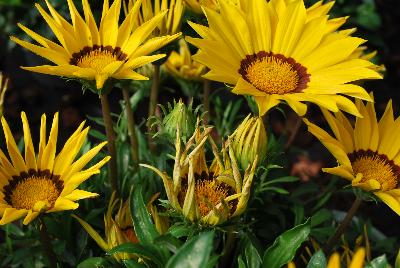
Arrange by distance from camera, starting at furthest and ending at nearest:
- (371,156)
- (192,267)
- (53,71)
A: 1. (371,156)
2. (53,71)
3. (192,267)

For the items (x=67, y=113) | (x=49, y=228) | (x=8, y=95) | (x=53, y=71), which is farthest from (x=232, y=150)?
(x=8, y=95)

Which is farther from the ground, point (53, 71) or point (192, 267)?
point (53, 71)

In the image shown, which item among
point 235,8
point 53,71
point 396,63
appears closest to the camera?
point 53,71

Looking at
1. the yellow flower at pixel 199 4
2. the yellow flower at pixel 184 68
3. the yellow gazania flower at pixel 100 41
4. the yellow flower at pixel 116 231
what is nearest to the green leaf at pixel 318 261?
the yellow flower at pixel 116 231

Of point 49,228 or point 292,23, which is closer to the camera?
point 292,23

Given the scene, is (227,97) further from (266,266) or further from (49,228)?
(266,266)

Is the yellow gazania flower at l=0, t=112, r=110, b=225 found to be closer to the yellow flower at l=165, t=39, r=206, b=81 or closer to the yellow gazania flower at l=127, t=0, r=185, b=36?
the yellow gazania flower at l=127, t=0, r=185, b=36

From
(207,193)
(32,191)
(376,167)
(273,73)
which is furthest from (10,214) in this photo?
(376,167)

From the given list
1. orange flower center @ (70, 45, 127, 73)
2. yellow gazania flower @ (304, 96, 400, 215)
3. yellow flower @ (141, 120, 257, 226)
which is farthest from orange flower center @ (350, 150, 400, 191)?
orange flower center @ (70, 45, 127, 73)
